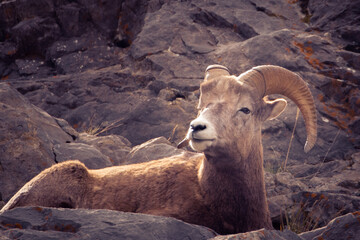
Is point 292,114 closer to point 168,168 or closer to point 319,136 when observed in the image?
point 319,136

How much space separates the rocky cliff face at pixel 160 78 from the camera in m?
7.17

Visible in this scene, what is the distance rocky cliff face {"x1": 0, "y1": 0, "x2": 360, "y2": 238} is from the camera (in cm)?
717

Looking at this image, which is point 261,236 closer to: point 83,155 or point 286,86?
point 286,86

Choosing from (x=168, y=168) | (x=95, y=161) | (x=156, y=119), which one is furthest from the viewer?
(x=156, y=119)

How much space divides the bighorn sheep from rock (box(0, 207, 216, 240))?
1.41 metres

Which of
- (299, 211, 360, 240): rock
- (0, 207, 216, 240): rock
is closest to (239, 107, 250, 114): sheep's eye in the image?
(299, 211, 360, 240): rock

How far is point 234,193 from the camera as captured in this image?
5094 mm

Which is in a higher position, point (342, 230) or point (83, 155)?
point (342, 230)

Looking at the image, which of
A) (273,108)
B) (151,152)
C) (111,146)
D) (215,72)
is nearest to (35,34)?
(111,146)

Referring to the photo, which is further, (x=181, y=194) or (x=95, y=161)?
Result: (x=95, y=161)

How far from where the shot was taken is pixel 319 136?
31.0ft

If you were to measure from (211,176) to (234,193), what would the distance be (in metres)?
0.35

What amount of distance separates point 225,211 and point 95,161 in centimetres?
297

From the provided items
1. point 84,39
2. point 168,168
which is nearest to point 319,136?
point 168,168
